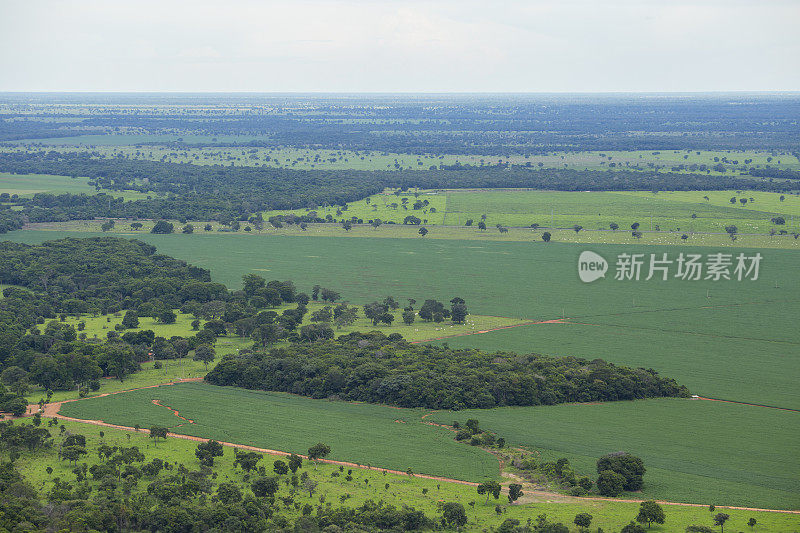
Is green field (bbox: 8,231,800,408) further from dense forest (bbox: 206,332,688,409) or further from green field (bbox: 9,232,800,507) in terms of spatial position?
dense forest (bbox: 206,332,688,409)

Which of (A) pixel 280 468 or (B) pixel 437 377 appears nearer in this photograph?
(A) pixel 280 468

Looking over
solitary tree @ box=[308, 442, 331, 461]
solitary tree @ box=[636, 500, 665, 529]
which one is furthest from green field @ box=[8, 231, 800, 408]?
solitary tree @ box=[308, 442, 331, 461]

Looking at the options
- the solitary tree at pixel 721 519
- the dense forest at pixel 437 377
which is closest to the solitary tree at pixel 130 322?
the dense forest at pixel 437 377

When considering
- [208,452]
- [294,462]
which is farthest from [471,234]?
[294,462]

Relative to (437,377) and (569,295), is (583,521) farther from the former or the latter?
(569,295)

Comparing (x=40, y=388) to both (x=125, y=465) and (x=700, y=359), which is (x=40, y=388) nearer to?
(x=125, y=465)

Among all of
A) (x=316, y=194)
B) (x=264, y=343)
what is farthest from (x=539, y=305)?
(x=316, y=194)
